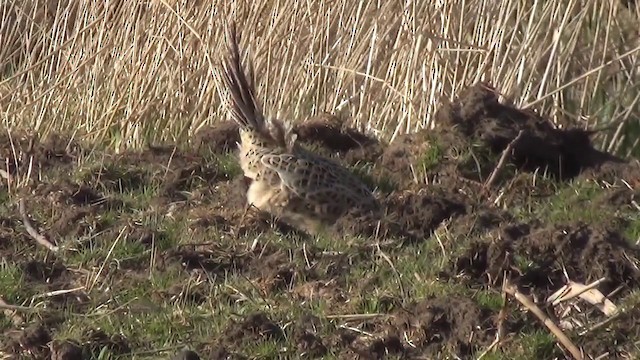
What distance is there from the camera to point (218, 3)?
8188 millimetres

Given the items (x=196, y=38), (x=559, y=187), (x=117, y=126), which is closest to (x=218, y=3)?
(x=196, y=38)

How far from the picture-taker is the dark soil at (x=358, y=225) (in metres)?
4.51

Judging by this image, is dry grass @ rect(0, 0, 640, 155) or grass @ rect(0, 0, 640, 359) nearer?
grass @ rect(0, 0, 640, 359)

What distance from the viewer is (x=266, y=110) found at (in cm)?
809

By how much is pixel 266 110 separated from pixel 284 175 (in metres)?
1.97

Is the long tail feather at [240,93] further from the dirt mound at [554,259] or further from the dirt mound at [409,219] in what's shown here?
the dirt mound at [554,259]

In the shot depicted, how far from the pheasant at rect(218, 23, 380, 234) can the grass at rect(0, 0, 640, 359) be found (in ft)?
0.83

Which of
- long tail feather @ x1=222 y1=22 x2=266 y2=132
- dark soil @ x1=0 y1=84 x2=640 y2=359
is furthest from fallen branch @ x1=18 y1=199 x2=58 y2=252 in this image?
long tail feather @ x1=222 y1=22 x2=266 y2=132

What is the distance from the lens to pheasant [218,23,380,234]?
605 centimetres

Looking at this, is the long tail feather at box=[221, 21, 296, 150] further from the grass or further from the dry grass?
the dry grass

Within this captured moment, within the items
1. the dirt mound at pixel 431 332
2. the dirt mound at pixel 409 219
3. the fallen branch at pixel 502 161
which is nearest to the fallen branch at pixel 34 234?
the dirt mound at pixel 409 219

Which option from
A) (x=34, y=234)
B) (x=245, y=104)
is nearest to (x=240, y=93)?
(x=245, y=104)

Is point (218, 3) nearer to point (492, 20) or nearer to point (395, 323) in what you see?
point (492, 20)

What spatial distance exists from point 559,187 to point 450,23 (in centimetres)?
140
